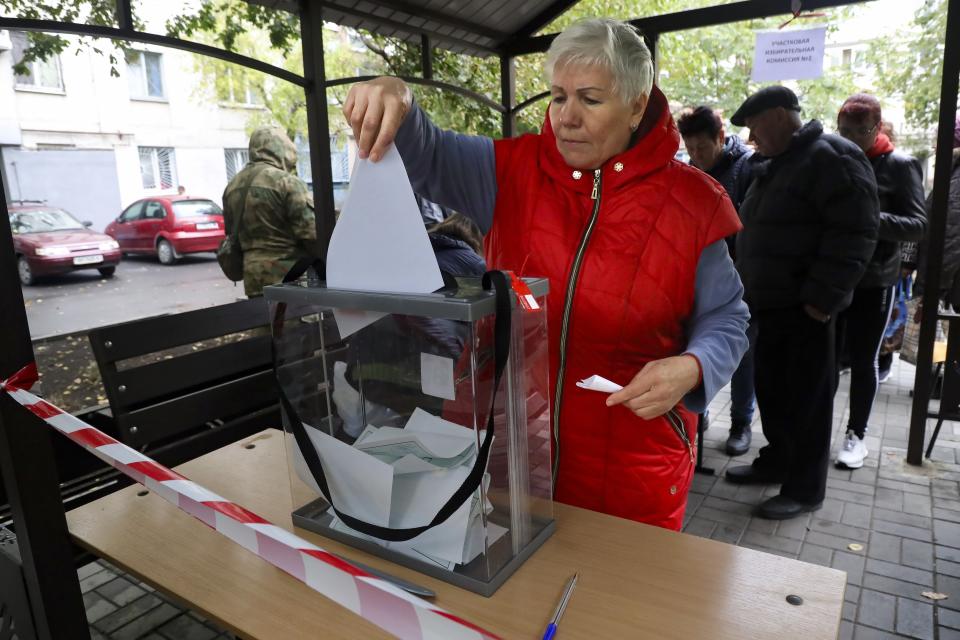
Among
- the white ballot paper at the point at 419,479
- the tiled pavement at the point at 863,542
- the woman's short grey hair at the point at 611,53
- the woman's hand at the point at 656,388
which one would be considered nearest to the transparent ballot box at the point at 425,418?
the white ballot paper at the point at 419,479

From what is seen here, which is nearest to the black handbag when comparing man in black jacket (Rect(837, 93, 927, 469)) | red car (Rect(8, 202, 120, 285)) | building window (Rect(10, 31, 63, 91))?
red car (Rect(8, 202, 120, 285))

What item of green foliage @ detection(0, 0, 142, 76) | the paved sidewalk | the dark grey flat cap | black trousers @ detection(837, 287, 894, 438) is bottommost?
the paved sidewalk

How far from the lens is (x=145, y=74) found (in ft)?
14.1

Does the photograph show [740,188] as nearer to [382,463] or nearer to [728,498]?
[728,498]

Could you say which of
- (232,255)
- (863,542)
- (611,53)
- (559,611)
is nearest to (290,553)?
(559,611)

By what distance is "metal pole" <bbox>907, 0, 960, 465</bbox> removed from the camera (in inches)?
129

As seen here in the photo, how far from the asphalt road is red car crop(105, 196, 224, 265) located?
0.43ft

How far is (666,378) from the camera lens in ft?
3.72

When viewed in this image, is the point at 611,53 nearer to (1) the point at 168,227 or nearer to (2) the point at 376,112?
(2) the point at 376,112

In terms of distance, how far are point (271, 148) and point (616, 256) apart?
3.40 meters

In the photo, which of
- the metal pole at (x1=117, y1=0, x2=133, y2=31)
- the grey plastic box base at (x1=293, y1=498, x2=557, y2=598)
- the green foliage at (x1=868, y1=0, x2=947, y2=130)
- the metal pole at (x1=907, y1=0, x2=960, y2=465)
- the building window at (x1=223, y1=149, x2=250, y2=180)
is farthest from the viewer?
the building window at (x1=223, y1=149, x2=250, y2=180)

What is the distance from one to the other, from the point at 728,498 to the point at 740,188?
1681 mm

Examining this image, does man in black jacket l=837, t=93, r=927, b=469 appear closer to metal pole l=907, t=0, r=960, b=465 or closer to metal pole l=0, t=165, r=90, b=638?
metal pole l=907, t=0, r=960, b=465

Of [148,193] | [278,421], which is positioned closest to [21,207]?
[148,193]
